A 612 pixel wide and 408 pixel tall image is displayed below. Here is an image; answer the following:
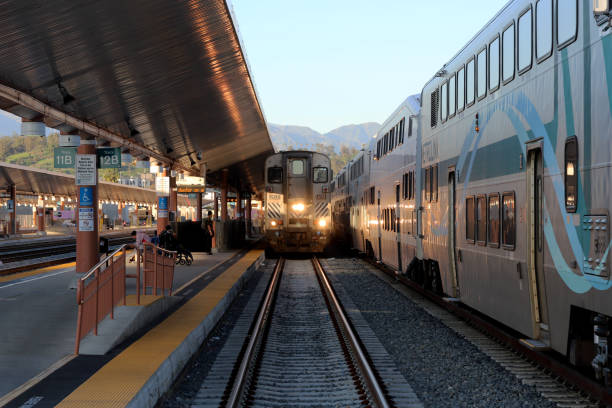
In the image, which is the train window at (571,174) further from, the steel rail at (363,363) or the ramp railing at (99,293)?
the ramp railing at (99,293)

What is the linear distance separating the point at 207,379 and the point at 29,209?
54891 millimetres

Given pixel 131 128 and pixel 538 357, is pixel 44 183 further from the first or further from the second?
pixel 538 357

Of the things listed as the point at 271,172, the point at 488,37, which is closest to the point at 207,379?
the point at 488,37

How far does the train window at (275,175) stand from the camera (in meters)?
29.0

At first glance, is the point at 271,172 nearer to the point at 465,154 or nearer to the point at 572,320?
the point at 465,154

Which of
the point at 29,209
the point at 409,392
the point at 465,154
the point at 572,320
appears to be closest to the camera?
the point at 572,320

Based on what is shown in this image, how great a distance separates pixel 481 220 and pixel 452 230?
1858 millimetres

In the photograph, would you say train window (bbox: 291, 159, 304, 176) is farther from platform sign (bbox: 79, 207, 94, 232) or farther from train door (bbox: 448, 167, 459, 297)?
train door (bbox: 448, 167, 459, 297)

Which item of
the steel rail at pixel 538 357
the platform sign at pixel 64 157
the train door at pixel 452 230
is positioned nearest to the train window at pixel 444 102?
the train door at pixel 452 230

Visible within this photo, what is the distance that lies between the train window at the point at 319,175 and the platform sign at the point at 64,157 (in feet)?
45.1

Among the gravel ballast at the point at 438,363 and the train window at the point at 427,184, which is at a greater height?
the train window at the point at 427,184

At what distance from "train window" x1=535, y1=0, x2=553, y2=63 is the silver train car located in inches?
841

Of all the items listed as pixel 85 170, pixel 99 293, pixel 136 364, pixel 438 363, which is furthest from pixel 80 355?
pixel 85 170

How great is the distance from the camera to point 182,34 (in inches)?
552
